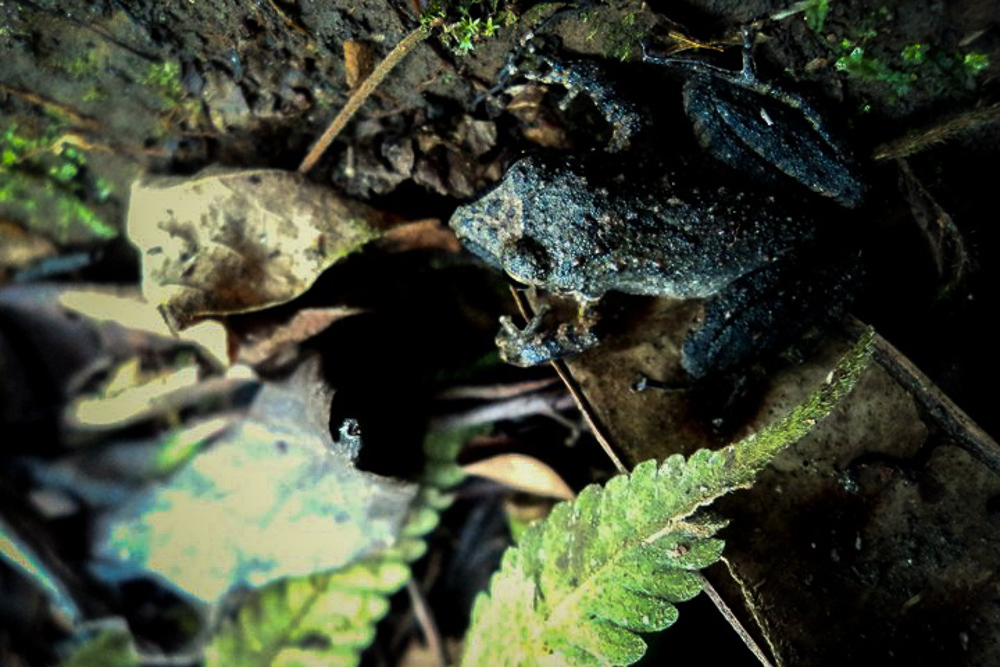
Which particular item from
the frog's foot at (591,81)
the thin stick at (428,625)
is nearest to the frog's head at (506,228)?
the frog's foot at (591,81)

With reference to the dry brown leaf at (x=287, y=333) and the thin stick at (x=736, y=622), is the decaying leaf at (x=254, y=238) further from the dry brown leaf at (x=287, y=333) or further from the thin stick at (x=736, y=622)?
the thin stick at (x=736, y=622)

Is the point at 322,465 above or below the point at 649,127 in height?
below

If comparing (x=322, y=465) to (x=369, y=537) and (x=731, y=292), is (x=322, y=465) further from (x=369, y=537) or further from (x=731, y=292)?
(x=731, y=292)

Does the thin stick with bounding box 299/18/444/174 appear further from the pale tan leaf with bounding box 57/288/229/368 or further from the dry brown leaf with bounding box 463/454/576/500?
the dry brown leaf with bounding box 463/454/576/500

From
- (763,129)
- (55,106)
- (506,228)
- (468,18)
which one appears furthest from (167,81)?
(763,129)

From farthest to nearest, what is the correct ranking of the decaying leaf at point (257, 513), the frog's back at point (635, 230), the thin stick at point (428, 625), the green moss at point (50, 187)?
1. the thin stick at point (428, 625)
2. the decaying leaf at point (257, 513)
3. the green moss at point (50, 187)
4. the frog's back at point (635, 230)

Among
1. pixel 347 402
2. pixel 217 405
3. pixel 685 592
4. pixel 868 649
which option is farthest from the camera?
pixel 217 405

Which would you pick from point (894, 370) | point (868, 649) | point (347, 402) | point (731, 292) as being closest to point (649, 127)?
point (731, 292)
